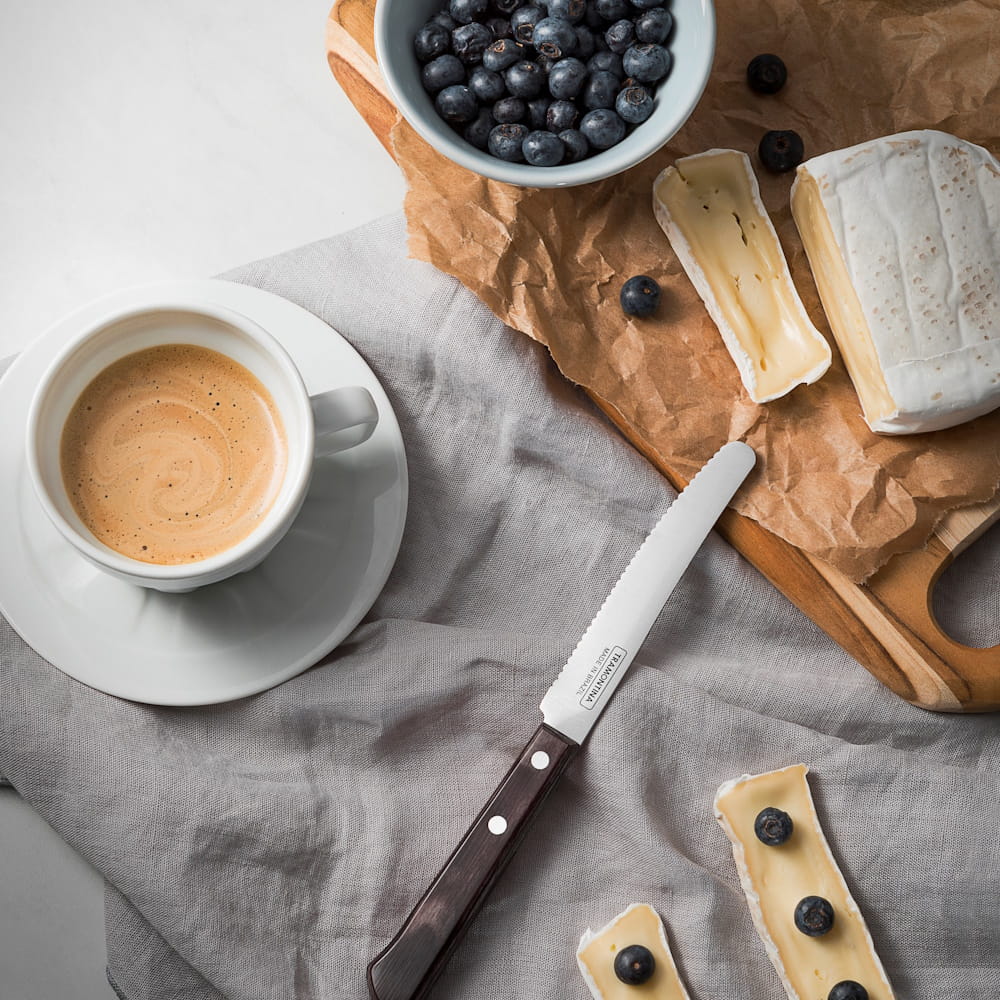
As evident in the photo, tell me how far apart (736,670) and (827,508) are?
0.25 m

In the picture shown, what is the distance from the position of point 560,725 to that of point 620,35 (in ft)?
2.80

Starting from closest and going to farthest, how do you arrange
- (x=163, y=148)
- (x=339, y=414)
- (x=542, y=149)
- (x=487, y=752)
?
(x=339, y=414), (x=542, y=149), (x=487, y=752), (x=163, y=148)

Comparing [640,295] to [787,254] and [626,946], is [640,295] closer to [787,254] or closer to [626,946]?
[787,254]

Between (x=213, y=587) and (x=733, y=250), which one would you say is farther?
(x=733, y=250)

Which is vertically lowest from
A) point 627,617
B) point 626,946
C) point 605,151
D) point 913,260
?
point 626,946

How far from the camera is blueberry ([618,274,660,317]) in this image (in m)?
1.32

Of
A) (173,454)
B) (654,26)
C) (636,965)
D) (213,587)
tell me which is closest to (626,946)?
(636,965)

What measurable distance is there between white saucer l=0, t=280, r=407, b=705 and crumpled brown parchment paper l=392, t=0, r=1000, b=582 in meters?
0.25

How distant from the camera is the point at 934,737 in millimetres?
1390

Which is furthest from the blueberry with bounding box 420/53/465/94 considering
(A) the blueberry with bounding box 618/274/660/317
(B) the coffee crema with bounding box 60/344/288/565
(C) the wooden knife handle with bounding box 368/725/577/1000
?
(C) the wooden knife handle with bounding box 368/725/577/1000

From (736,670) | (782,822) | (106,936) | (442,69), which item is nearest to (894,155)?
(442,69)

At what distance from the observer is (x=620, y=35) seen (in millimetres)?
1291

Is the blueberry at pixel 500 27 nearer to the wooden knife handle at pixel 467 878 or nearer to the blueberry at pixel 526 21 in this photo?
the blueberry at pixel 526 21

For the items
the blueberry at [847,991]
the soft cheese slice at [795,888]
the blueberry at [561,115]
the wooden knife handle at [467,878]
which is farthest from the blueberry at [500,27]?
the blueberry at [847,991]
